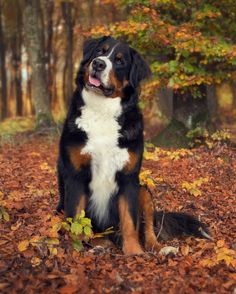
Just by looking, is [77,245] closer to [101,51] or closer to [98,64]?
[98,64]

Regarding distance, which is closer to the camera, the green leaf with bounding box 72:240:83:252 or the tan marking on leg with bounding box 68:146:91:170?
the green leaf with bounding box 72:240:83:252

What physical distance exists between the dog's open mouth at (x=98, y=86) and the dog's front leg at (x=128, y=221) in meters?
1.01

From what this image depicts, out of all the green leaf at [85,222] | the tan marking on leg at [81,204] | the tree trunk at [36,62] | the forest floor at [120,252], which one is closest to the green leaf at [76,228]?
the green leaf at [85,222]

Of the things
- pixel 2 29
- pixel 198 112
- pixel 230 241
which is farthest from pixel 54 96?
pixel 230 241

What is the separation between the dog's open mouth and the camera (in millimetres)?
4898

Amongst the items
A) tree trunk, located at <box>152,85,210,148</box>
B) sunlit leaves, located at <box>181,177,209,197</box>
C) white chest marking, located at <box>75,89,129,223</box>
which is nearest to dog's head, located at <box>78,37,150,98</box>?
white chest marking, located at <box>75,89,129,223</box>

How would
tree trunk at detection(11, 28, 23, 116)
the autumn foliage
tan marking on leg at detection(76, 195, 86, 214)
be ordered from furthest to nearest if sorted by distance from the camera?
tree trunk at detection(11, 28, 23, 116)
the autumn foliage
tan marking on leg at detection(76, 195, 86, 214)

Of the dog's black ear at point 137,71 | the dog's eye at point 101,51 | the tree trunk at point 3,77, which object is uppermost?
the dog's eye at point 101,51

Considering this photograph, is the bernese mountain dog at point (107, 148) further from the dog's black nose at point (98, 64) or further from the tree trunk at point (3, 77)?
the tree trunk at point (3, 77)

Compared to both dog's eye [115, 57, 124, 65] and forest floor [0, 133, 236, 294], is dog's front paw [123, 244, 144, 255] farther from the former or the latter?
dog's eye [115, 57, 124, 65]

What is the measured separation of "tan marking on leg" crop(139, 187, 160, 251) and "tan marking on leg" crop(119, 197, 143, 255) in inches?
7.4

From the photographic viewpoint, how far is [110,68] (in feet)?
16.3

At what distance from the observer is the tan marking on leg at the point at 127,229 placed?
4.95m

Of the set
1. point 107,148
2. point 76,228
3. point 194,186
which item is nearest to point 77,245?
point 76,228
